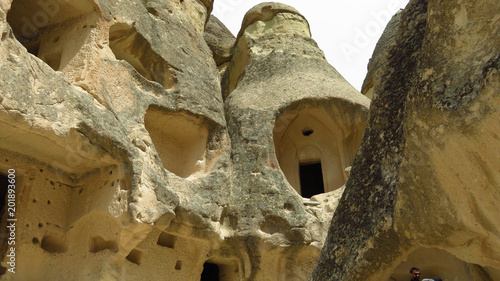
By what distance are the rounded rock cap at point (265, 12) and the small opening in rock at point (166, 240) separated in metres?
5.72

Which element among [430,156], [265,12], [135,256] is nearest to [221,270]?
[135,256]

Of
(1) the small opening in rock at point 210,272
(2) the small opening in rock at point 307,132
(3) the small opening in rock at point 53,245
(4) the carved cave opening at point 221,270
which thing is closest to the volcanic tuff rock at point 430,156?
(3) the small opening in rock at point 53,245

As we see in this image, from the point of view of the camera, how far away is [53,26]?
22.7 feet

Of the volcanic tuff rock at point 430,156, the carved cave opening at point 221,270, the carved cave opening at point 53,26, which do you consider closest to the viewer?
the volcanic tuff rock at point 430,156

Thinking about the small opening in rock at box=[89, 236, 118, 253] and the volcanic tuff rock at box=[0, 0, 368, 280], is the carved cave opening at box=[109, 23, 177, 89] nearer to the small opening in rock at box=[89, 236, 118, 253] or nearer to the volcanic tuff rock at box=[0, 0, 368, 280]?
the volcanic tuff rock at box=[0, 0, 368, 280]

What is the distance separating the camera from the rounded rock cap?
35.7ft

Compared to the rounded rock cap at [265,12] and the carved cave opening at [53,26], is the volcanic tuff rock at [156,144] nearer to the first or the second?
the carved cave opening at [53,26]

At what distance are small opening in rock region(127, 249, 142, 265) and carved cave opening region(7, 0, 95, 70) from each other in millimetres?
2489

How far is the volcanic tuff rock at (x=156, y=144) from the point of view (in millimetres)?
5332

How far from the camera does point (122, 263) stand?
18.8 ft

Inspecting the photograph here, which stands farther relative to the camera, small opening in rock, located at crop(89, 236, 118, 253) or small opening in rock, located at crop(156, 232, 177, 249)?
small opening in rock, located at crop(156, 232, 177, 249)

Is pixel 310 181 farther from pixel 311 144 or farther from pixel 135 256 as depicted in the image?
pixel 135 256

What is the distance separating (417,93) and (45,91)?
385 centimetres

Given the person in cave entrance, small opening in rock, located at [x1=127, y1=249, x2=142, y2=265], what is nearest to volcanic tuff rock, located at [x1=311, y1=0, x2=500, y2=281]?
→ the person in cave entrance
